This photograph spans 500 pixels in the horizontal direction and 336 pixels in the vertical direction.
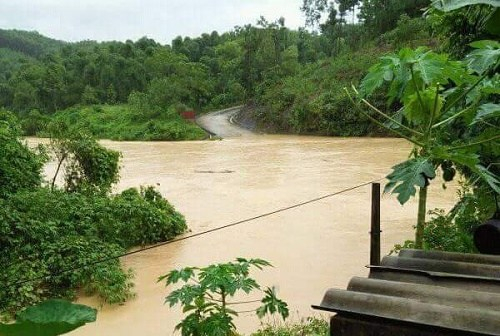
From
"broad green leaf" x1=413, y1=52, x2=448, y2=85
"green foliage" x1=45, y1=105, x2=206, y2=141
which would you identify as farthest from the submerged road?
"broad green leaf" x1=413, y1=52, x2=448, y2=85

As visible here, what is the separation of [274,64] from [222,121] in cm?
595

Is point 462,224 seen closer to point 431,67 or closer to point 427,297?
point 431,67

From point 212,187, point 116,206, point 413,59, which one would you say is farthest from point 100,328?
point 212,187

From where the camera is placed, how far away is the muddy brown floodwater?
216 inches

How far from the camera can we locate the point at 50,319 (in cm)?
73

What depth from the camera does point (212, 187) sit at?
483 inches

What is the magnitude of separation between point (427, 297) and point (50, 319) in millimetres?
1091

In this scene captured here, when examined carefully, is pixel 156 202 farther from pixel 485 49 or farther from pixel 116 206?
pixel 485 49

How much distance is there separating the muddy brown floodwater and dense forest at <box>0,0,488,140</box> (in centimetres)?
823

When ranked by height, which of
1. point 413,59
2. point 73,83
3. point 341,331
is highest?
point 73,83

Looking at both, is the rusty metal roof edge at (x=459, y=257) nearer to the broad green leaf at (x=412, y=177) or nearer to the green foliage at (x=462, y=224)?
the broad green leaf at (x=412, y=177)

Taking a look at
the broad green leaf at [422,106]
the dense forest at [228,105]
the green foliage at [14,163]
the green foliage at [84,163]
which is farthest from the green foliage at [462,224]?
the green foliage at [84,163]

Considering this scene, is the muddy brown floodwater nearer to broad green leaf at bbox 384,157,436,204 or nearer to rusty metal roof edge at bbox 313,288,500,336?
broad green leaf at bbox 384,157,436,204

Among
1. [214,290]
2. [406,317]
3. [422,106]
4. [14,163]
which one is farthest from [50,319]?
[14,163]
